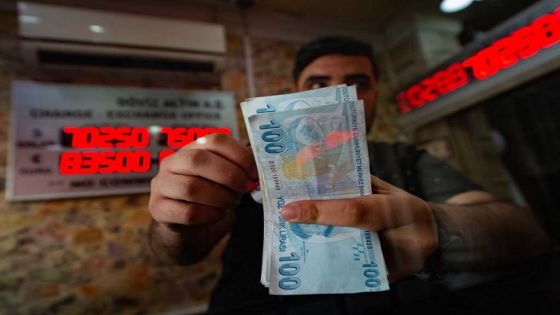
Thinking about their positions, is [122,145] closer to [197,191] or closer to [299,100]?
[197,191]

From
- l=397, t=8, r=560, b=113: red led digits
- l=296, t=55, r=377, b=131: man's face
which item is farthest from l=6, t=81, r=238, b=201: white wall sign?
l=397, t=8, r=560, b=113: red led digits

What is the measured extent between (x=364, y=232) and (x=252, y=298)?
38 centimetres

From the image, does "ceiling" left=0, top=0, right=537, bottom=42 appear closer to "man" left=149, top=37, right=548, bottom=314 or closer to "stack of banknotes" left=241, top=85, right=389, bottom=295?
"man" left=149, top=37, right=548, bottom=314

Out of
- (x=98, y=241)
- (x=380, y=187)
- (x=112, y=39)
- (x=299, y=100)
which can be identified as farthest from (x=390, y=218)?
(x=112, y=39)

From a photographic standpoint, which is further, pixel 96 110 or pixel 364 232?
pixel 96 110

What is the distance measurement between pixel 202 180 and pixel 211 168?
0.08 ft

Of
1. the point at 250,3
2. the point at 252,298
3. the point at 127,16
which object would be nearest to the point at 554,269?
the point at 252,298

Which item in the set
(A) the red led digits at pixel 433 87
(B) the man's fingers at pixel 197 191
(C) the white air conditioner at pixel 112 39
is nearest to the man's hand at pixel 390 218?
(B) the man's fingers at pixel 197 191

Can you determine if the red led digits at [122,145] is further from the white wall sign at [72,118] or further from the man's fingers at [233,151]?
the white wall sign at [72,118]

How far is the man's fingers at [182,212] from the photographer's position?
390 millimetres

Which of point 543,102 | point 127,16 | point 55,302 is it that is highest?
point 127,16

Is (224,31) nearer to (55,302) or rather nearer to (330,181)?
(330,181)

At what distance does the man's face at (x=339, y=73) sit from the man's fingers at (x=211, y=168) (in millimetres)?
226

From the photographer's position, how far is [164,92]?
3.05 ft
